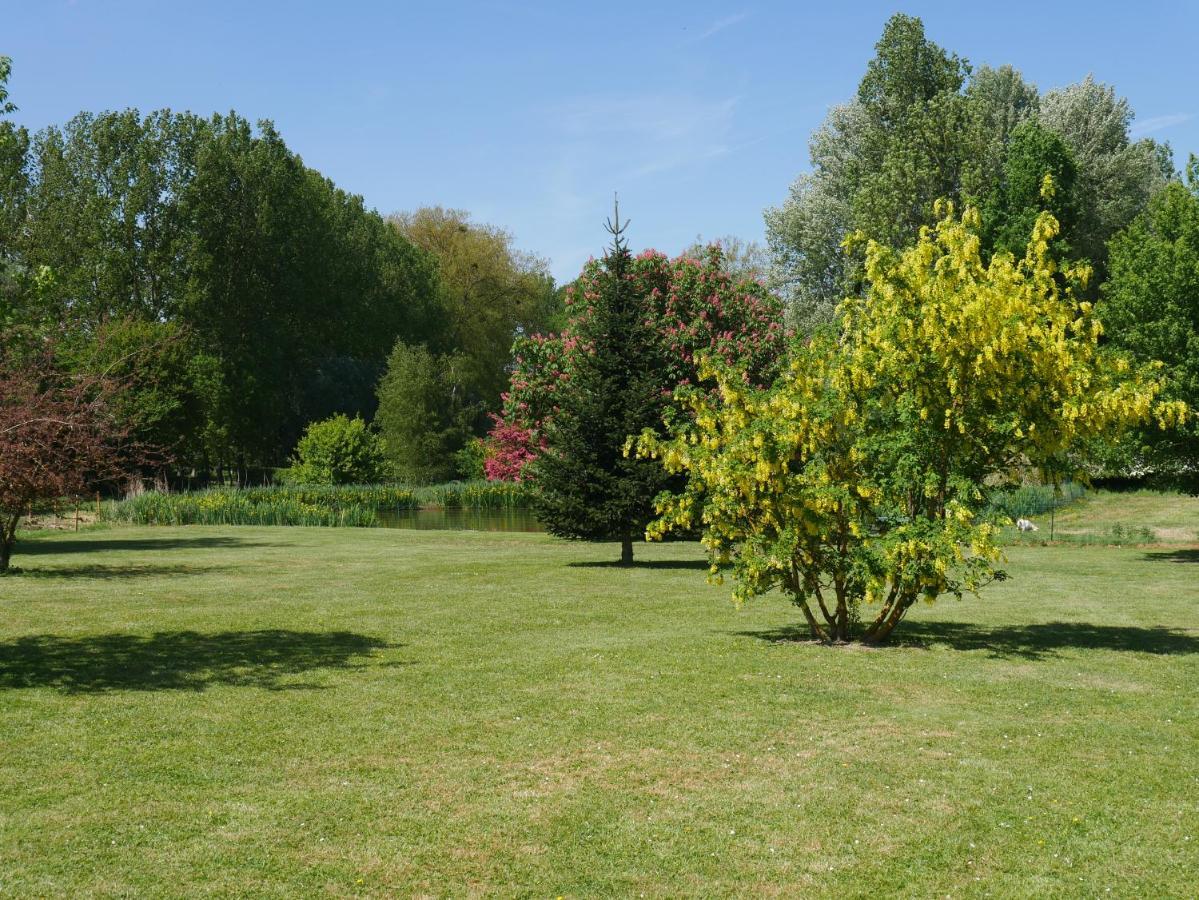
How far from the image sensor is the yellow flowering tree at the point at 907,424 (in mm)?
12773

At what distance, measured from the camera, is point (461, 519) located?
46062 mm

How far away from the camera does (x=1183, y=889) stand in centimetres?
615

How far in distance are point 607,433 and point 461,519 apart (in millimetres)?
22387

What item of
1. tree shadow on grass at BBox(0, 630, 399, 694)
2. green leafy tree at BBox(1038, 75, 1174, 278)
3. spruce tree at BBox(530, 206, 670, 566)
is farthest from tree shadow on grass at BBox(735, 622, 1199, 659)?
green leafy tree at BBox(1038, 75, 1174, 278)

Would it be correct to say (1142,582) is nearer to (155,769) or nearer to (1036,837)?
(1036,837)

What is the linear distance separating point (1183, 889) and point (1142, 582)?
672 inches

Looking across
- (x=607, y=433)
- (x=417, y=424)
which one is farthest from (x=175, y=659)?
(x=417, y=424)

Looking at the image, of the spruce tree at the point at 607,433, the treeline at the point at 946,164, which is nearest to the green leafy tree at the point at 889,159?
the treeline at the point at 946,164

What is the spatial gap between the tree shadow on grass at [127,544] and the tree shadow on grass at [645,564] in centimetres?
1015

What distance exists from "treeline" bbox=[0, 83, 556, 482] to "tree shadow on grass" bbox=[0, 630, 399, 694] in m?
34.5

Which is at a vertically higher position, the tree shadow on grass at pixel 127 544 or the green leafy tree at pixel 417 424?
the green leafy tree at pixel 417 424

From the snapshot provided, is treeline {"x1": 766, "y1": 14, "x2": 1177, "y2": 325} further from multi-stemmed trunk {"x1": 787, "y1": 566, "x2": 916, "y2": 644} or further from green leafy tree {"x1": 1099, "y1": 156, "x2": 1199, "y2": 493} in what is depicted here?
multi-stemmed trunk {"x1": 787, "y1": 566, "x2": 916, "y2": 644}

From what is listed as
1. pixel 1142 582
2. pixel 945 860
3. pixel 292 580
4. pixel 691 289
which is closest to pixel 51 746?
pixel 945 860

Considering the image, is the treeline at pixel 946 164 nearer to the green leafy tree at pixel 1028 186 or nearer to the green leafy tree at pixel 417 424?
the green leafy tree at pixel 1028 186
